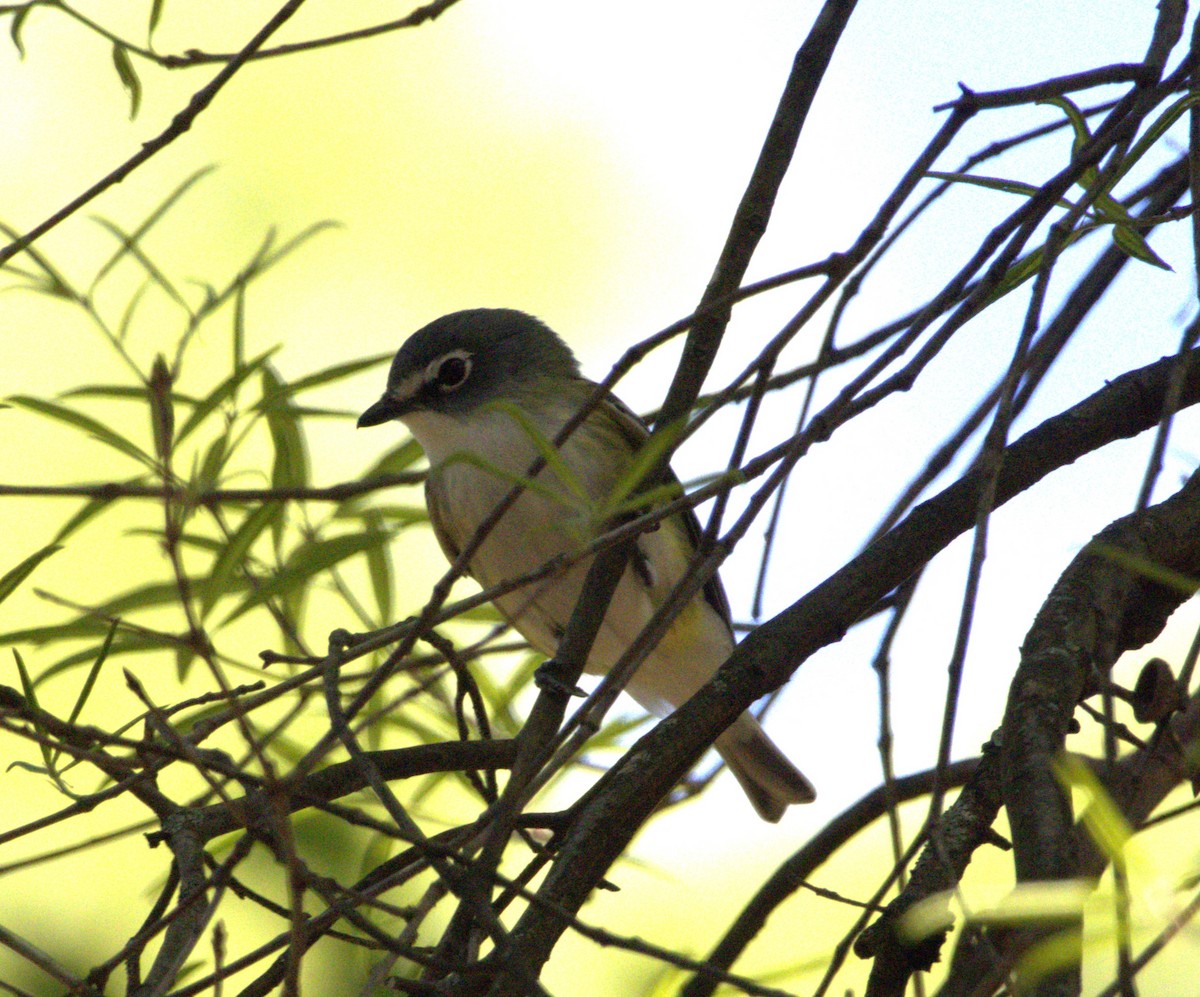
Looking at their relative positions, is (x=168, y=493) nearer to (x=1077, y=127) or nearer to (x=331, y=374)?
(x=331, y=374)

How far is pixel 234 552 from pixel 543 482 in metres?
2.14

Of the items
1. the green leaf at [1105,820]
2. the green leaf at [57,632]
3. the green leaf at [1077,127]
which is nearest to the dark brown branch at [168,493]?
the green leaf at [57,632]

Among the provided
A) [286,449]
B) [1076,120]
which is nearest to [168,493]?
[286,449]

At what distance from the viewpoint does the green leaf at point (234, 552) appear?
2.34m

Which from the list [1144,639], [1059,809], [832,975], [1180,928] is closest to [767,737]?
[1144,639]

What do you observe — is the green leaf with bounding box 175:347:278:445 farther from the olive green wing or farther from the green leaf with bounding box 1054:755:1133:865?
the olive green wing

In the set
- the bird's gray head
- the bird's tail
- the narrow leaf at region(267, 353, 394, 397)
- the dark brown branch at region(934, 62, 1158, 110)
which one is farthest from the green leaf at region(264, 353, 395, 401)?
the bird's tail

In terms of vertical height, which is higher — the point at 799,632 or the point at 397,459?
the point at 397,459

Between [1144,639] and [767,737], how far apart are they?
2.74 meters

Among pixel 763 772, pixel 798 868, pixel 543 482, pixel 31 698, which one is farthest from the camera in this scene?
pixel 763 772

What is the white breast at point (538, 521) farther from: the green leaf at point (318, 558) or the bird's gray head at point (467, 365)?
the green leaf at point (318, 558)

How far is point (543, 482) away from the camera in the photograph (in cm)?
449

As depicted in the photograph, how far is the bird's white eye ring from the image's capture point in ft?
16.6

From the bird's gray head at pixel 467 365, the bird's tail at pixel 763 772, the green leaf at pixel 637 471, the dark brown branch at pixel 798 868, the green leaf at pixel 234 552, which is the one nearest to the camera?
the green leaf at pixel 637 471
